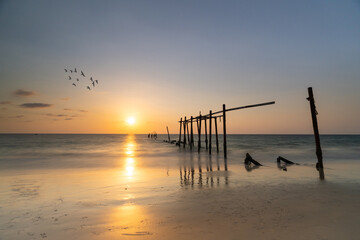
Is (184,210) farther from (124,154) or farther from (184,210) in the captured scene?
(124,154)

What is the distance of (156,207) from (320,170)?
10545 millimetres

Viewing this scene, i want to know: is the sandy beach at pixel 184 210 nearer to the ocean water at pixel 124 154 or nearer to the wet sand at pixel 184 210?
the wet sand at pixel 184 210

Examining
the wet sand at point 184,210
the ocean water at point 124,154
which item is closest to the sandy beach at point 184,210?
the wet sand at point 184,210

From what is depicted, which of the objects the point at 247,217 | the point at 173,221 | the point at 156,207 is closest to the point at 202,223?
the point at 173,221

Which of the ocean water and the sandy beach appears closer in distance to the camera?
the sandy beach

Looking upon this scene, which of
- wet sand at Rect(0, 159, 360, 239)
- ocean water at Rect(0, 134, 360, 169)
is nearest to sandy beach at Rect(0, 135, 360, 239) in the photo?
wet sand at Rect(0, 159, 360, 239)

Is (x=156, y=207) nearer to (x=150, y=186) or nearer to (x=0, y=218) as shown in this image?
(x=150, y=186)

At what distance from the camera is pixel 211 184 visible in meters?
9.32

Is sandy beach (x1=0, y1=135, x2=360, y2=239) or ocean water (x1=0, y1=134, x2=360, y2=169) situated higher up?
ocean water (x1=0, y1=134, x2=360, y2=169)

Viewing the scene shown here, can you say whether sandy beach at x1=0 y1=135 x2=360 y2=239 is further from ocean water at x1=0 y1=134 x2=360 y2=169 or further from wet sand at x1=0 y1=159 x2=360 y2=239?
ocean water at x1=0 y1=134 x2=360 y2=169

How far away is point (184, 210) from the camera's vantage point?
6.05 meters

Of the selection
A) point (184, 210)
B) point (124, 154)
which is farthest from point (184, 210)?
point (124, 154)

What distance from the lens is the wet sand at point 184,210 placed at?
15.3 ft

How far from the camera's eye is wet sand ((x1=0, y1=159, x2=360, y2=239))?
468 centimetres
